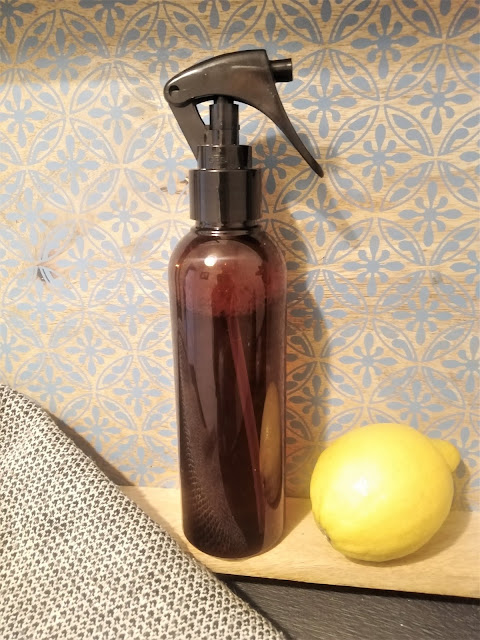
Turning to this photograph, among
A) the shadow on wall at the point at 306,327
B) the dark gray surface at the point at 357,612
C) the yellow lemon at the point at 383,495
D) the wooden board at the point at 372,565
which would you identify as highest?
the shadow on wall at the point at 306,327

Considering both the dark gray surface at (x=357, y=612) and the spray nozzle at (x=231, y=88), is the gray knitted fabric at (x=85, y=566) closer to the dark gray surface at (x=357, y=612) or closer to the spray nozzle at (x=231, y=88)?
the dark gray surface at (x=357, y=612)

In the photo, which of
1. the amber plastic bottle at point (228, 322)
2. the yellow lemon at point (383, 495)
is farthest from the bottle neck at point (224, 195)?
the yellow lemon at point (383, 495)

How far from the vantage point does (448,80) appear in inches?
15.3

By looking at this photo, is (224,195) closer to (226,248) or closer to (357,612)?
(226,248)

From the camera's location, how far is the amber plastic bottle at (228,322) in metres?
0.36

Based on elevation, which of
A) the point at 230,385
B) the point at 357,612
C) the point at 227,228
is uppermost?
the point at 227,228

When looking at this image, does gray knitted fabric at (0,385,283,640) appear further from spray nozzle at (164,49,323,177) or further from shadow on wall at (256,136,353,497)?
spray nozzle at (164,49,323,177)

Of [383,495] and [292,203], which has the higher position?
[292,203]

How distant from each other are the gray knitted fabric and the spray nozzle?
24cm

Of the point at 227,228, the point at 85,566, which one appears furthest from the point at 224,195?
the point at 85,566

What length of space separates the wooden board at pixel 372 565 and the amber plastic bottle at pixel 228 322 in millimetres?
13

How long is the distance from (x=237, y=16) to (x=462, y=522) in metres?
0.41

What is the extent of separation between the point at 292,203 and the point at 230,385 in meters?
0.14

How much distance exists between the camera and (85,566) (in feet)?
1.22
